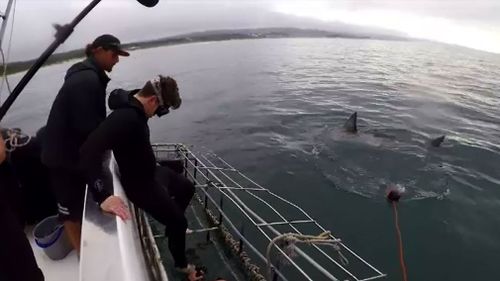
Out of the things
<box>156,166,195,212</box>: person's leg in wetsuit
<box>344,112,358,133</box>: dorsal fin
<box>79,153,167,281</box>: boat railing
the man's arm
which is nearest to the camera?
<box>79,153,167,281</box>: boat railing

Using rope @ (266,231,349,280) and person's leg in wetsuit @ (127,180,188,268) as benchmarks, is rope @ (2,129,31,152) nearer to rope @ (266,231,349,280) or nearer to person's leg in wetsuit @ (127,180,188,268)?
person's leg in wetsuit @ (127,180,188,268)

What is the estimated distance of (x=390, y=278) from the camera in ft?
28.3

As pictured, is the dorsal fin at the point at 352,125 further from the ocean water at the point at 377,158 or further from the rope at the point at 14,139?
the rope at the point at 14,139

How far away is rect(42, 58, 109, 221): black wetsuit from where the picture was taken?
4438 millimetres

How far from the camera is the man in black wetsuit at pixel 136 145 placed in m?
4.02

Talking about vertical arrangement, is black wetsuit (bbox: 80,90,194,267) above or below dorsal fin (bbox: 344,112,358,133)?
above

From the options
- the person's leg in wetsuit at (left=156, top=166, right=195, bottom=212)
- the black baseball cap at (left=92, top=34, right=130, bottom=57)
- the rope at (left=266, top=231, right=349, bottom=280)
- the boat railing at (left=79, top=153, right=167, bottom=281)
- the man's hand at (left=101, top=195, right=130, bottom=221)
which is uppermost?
the black baseball cap at (left=92, top=34, right=130, bottom=57)

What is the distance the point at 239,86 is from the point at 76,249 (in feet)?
141

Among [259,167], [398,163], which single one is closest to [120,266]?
[259,167]

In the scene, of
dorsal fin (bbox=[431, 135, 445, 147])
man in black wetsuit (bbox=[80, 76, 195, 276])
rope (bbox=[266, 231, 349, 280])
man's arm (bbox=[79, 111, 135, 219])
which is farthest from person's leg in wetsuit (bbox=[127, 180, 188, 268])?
dorsal fin (bbox=[431, 135, 445, 147])

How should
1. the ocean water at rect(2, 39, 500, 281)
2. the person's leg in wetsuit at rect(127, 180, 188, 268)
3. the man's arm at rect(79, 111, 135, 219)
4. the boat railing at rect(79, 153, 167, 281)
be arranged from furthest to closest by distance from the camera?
the ocean water at rect(2, 39, 500, 281), the person's leg in wetsuit at rect(127, 180, 188, 268), the man's arm at rect(79, 111, 135, 219), the boat railing at rect(79, 153, 167, 281)

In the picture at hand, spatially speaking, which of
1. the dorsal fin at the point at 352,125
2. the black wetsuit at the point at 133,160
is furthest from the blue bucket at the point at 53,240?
the dorsal fin at the point at 352,125

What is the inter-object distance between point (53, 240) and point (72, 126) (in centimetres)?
181

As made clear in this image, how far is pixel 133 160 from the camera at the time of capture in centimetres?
443
